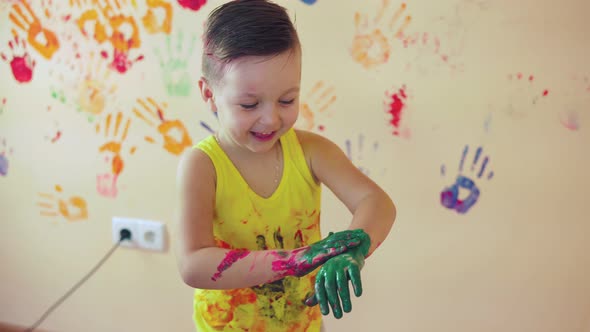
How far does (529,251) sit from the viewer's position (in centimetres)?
141

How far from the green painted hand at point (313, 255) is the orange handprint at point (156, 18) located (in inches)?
36.9

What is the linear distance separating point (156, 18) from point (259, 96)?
0.83m

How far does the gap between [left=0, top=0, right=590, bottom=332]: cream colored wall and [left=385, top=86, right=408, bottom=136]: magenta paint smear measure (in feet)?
0.04

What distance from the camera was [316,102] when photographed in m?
1.44

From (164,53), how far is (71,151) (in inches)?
18.4

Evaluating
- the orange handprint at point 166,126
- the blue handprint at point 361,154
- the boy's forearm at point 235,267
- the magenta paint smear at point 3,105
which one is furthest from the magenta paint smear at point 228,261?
the magenta paint smear at point 3,105

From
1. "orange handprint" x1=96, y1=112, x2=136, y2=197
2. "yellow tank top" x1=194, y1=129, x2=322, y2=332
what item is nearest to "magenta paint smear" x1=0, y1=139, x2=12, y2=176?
"orange handprint" x1=96, y1=112, x2=136, y2=197

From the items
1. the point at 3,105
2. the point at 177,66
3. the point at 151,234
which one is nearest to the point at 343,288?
the point at 177,66

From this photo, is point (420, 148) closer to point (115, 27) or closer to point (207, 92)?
point (207, 92)

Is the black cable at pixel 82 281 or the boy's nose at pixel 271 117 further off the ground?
the boy's nose at pixel 271 117

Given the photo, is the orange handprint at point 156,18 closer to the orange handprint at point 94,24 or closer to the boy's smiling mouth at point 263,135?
the orange handprint at point 94,24

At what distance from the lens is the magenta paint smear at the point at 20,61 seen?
64.5 inches

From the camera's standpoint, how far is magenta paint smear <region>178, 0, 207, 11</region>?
1.46 meters

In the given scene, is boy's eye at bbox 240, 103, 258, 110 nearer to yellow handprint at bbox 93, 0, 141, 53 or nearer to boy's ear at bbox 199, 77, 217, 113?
→ boy's ear at bbox 199, 77, 217, 113
